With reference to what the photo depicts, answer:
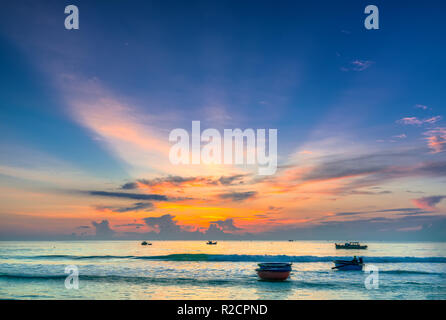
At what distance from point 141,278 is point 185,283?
6606 mm

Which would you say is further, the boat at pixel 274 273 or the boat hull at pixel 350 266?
the boat hull at pixel 350 266

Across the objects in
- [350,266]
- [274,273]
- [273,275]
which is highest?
[274,273]

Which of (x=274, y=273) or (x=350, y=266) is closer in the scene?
(x=274, y=273)

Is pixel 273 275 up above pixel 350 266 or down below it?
above

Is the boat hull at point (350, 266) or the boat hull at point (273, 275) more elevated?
the boat hull at point (273, 275)

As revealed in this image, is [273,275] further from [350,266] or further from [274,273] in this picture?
[350,266]

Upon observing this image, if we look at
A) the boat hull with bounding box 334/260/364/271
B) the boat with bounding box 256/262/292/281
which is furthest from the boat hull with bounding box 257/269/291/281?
the boat hull with bounding box 334/260/364/271

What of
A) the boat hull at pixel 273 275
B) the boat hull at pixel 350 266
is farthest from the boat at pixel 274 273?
the boat hull at pixel 350 266

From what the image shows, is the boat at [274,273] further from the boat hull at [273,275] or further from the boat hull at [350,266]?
the boat hull at [350,266]

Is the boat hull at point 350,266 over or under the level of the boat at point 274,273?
under

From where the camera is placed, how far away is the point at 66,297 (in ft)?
84.5

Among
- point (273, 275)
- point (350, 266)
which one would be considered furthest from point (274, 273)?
point (350, 266)
